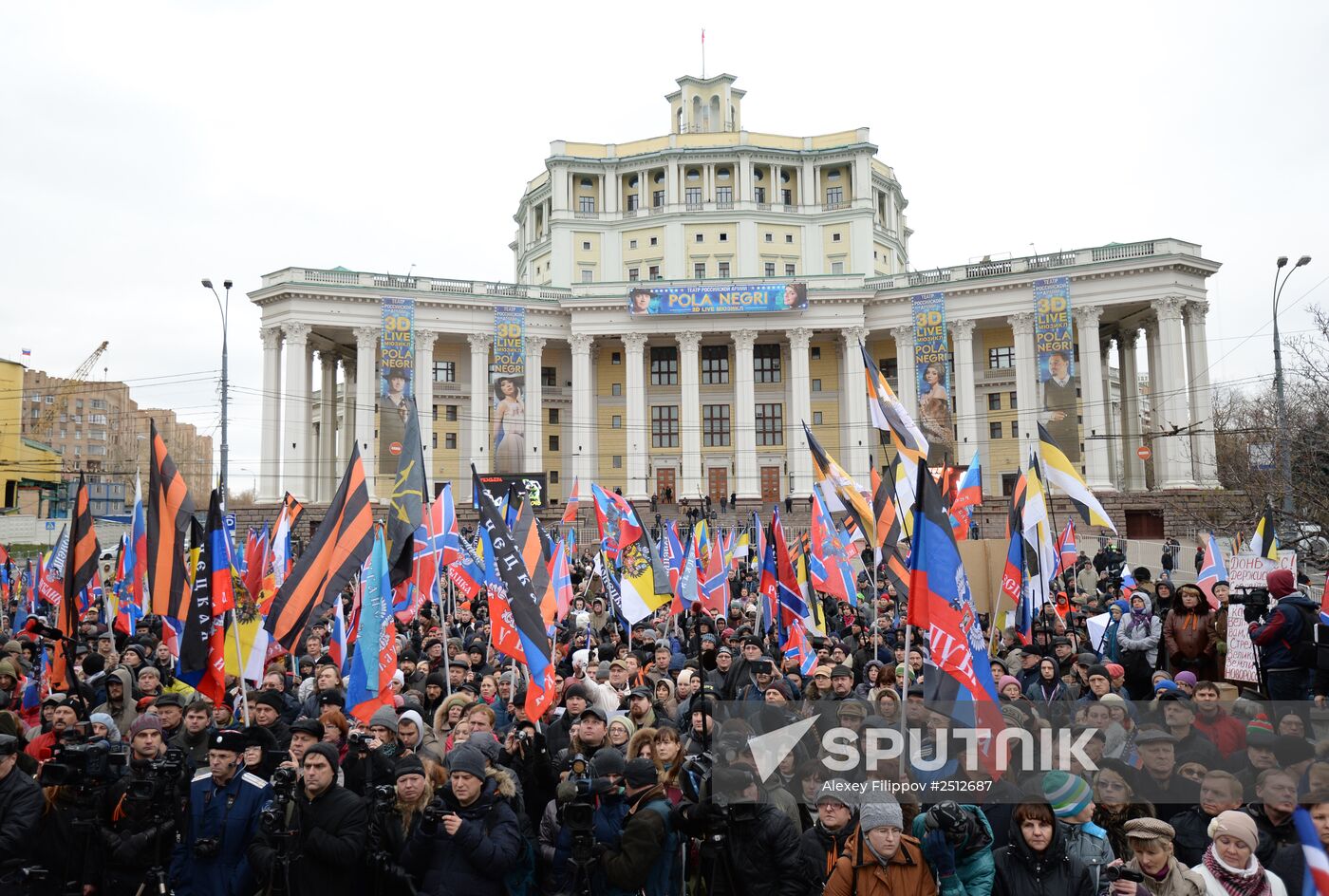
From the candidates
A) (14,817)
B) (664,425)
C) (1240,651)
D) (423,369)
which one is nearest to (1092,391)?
(664,425)

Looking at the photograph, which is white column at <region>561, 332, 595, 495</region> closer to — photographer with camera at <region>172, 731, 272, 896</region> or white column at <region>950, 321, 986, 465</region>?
white column at <region>950, 321, 986, 465</region>

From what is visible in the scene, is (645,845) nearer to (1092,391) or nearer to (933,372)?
(933,372)

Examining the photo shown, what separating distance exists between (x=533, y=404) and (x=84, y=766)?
5447 cm

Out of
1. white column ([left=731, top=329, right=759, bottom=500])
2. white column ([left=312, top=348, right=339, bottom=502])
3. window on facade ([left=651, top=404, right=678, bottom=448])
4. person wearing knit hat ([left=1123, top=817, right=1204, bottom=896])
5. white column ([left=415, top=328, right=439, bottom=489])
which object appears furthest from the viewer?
window on facade ([left=651, top=404, right=678, bottom=448])

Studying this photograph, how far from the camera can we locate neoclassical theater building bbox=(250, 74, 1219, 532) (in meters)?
54.5

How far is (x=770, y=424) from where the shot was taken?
63.6 m

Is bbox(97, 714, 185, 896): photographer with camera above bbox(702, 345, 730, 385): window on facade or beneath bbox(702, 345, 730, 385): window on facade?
beneath

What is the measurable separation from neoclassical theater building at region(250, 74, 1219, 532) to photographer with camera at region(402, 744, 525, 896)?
51383 mm

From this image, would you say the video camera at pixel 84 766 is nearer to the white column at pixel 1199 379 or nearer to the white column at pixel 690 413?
the white column at pixel 690 413

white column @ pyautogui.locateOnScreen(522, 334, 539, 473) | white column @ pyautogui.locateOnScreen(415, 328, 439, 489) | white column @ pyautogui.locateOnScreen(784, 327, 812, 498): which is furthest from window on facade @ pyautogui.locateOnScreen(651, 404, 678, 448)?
white column @ pyautogui.locateOnScreen(415, 328, 439, 489)

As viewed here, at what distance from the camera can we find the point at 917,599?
7285 millimetres

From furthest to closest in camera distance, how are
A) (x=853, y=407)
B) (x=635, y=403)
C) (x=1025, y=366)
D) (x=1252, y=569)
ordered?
(x=853, y=407)
(x=635, y=403)
(x=1025, y=366)
(x=1252, y=569)

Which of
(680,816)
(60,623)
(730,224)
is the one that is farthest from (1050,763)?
(730,224)

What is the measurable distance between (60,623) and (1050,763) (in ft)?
36.0
